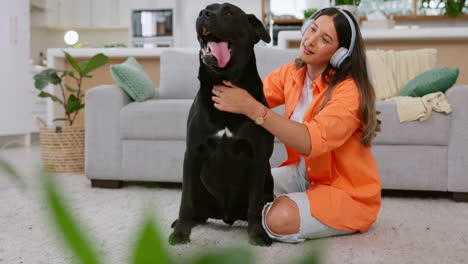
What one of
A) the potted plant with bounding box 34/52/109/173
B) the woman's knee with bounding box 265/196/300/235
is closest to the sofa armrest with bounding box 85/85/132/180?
the potted plant with bounding box 34/52/109/173

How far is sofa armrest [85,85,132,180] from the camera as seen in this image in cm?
269

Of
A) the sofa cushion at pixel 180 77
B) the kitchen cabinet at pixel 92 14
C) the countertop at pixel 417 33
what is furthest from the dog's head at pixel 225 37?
the kitchen cabinet at pixel 92 14

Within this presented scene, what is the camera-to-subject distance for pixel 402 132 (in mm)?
2459

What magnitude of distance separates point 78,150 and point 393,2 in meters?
4.64

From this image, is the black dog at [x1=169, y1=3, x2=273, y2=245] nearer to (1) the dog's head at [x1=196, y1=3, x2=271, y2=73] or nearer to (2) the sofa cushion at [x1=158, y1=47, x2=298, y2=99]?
(1) the dog's head at [x1=196, y1=3, x2=271, y2=73]

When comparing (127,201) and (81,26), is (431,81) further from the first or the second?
(81,26)

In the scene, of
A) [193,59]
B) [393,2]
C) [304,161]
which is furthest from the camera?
[393,2]

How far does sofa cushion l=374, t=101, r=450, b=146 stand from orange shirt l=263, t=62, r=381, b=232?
2.77 ft

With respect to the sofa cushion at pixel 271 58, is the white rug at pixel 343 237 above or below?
below

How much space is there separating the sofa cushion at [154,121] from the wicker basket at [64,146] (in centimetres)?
67

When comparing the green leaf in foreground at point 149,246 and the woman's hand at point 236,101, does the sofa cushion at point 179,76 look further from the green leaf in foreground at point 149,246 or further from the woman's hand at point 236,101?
the green leaf in foreground at point 149,246

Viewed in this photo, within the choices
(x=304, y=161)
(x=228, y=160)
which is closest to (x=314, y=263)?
(x=228, y=160)

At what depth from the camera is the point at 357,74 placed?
62.6 inches

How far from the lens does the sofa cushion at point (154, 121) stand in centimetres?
265
